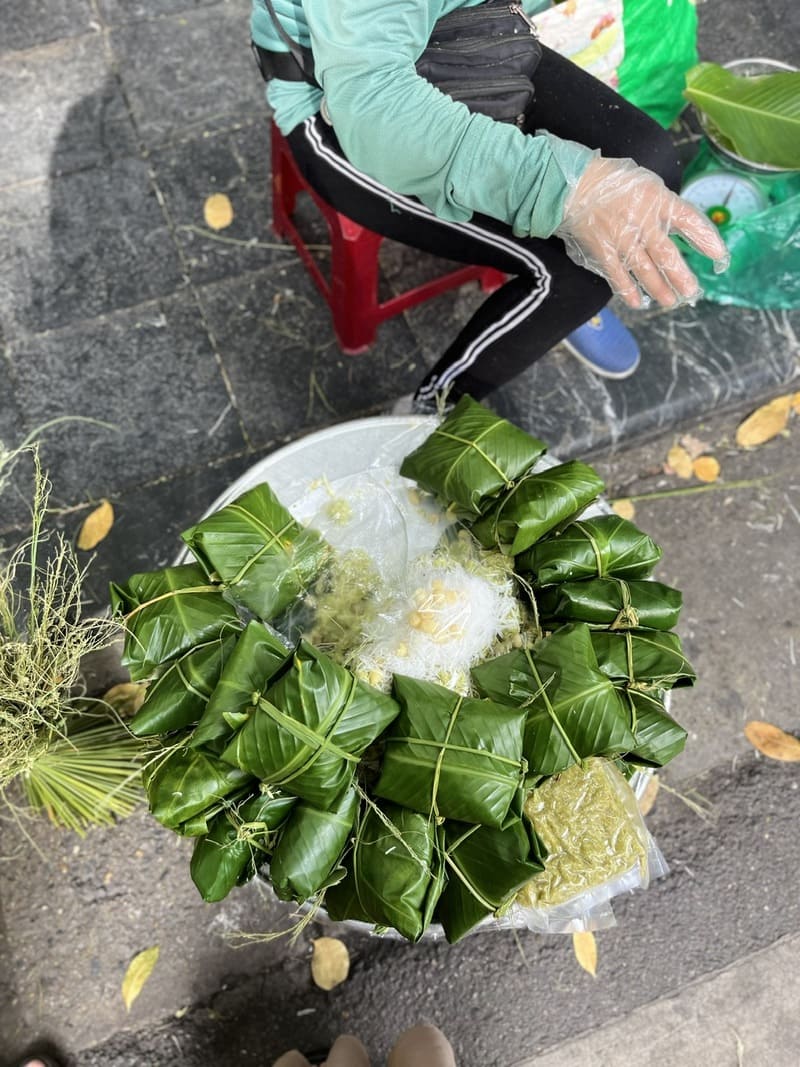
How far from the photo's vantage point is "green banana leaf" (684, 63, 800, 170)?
1909 millimetres

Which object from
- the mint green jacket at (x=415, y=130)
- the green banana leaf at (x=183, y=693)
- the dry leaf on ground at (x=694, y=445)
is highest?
the mint green jacket at (x=415, y=130)

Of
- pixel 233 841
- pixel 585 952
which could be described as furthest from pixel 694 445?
pixel 233 841

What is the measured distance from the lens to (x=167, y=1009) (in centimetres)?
193

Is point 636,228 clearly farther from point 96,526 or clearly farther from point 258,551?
point 96,526

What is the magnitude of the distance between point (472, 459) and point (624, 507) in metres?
1.06

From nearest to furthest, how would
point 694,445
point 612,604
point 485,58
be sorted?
point 612,604, point 485,58, point 694,445

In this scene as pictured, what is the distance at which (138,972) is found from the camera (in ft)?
6.38

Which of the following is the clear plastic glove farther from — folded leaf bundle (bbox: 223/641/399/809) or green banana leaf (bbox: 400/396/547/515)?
folded leaf bundle (bbox: 223/641/399/809)

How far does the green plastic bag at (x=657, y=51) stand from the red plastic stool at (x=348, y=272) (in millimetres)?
577

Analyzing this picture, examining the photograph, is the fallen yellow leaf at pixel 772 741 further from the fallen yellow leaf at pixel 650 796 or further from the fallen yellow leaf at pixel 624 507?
the fallen yellow leaf at pixel 624 507

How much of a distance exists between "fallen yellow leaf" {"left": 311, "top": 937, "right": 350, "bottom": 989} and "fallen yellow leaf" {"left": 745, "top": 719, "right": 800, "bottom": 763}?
1194mm

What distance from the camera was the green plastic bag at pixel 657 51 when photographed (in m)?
1.94

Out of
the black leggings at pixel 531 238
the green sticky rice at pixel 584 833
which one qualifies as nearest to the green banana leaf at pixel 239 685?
the green sticky rice at pixel 584 833

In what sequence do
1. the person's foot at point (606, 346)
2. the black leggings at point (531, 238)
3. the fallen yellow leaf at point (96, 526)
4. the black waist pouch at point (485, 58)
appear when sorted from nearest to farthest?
1. the black waist pouch at point (485, 58)
2. the black leggings at point (531, 238)
3. the fallen yellow leaf at point (96, 526)
4. the person's foot at point (606, 346)
